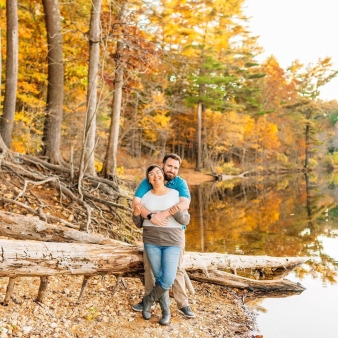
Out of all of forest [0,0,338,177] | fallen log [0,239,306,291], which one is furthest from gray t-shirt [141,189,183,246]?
forest [0,0,338,177]

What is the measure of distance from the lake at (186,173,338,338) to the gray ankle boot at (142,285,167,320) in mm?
1508

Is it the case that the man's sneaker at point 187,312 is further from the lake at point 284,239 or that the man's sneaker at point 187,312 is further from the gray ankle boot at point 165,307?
the lake at point 284,239

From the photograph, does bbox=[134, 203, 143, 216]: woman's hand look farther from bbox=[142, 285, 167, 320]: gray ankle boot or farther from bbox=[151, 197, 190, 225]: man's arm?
bbox=[142, 285, 167, 320]: gray ankle boot

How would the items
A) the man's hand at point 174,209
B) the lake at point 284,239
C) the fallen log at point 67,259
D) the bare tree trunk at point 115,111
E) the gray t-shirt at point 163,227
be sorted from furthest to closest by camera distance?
the bare tree trunk at point 115,111, the lake at point 284,239, the gray t-shirt at point 163,227, the man's hand at point 174,209, the fallen log at point 67,259

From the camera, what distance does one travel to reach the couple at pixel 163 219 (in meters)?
4.18

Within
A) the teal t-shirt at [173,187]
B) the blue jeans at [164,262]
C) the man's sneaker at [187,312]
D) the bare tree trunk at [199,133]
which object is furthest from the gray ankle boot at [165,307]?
the bare tree trunk at [199,133]

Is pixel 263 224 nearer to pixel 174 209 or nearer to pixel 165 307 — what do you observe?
pixel 165 307

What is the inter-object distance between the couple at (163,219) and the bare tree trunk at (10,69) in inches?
243

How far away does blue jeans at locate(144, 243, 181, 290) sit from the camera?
4.25m

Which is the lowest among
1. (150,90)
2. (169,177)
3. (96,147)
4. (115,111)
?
(169,177)

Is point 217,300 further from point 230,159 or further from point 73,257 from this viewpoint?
point 230,159

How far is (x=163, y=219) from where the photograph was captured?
164 inches

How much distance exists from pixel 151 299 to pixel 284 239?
684 centimetres

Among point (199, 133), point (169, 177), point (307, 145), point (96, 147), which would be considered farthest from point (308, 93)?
point (169, 177)
